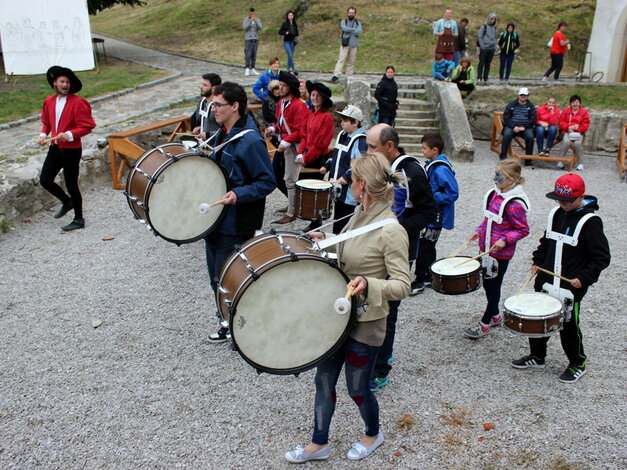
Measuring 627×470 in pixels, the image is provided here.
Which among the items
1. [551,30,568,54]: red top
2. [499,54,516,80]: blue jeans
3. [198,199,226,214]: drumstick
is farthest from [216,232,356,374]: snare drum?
[551,30,568,54]: red top

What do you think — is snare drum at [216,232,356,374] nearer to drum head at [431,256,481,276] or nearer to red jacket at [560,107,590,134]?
drum head at [431,256,481,276]

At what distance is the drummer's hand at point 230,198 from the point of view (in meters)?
4.26

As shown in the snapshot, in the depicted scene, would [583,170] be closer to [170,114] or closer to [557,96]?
[557,96]

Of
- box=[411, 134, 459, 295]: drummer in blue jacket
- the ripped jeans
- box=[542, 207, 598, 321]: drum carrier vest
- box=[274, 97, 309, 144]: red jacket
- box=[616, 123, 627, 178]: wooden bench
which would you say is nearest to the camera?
the ripped jeans

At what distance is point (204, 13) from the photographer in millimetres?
27953

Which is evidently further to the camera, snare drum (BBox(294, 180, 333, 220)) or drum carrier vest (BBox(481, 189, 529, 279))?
snare drum (BBox(294, 180, 333, 220))

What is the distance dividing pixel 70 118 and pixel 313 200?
10.6ft

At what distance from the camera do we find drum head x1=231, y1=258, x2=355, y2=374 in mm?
3094

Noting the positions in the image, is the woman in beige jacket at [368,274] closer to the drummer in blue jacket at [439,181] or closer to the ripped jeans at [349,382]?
the ripped jeans at [349,382]

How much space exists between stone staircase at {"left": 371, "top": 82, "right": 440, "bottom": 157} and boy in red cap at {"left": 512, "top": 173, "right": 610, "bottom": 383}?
8165 mm

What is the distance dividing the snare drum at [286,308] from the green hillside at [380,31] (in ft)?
54.4

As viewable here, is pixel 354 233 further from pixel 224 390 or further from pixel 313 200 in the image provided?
pixel 313 200

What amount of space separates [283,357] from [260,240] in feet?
2.22

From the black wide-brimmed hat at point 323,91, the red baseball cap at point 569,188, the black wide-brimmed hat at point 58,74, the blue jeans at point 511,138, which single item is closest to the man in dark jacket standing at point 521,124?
the blue jeans at point 511,138
